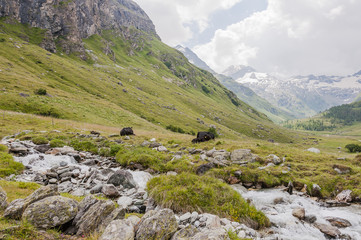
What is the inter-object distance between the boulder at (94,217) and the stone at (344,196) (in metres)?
16.4

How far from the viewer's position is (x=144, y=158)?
18.5 metres

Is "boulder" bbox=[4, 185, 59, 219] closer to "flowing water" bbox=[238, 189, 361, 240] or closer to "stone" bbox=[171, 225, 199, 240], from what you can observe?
"stone" bbox=[171, 225, 199, 240]

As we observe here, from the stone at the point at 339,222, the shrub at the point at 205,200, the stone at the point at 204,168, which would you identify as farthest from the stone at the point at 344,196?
the stone at the point at 204,168

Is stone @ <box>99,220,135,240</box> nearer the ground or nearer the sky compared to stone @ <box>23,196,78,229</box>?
nearer the sky

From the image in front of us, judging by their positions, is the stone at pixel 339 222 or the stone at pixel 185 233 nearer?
the stone at pixel 185 233

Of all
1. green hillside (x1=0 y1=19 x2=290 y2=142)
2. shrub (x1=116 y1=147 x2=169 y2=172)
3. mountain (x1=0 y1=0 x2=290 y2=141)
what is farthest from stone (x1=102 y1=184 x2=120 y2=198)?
mountain (x1=0 y1=0 x2=290 y2=141)

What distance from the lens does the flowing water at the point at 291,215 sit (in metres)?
9.34

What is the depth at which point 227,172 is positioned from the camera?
1647 cm

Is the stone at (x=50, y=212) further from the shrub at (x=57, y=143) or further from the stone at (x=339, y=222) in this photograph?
the shrub at (x=57, y=143)

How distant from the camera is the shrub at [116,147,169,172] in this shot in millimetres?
17875

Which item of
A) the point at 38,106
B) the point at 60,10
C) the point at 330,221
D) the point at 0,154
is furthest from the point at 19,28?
the point at 330,221

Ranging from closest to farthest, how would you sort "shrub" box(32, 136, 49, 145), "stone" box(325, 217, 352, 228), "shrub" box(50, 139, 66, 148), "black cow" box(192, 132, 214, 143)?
1. "stone" box(325, 217, 352, 228)
2. "shrub" box(32, 136, 49, 145)
3. "shrub" box(50, 139, 66, 148)
4. "black cow" box(192, 132, 214, 143)

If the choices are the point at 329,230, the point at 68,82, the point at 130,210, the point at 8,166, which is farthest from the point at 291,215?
the point at 68,82

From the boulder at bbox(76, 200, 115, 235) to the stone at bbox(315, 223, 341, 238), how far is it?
36.4 feet
